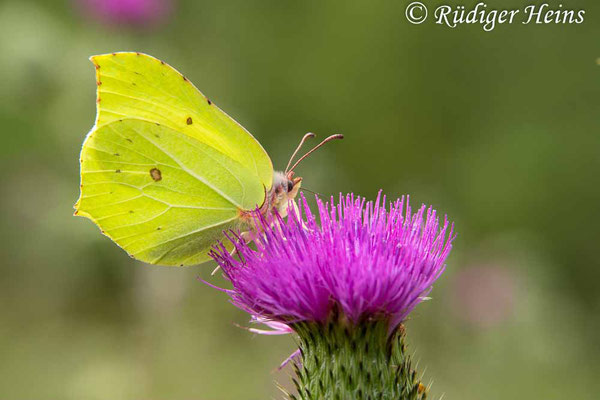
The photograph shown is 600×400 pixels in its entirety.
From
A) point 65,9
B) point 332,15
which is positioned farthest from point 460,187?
point 65,9

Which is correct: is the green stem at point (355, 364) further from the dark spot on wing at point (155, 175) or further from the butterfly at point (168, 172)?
the dark spot on wing at point (155, 175)

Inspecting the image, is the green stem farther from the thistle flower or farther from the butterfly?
the butterfly

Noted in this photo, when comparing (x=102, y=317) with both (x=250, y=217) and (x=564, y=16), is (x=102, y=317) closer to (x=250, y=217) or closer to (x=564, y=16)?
(x=250, y=217)
